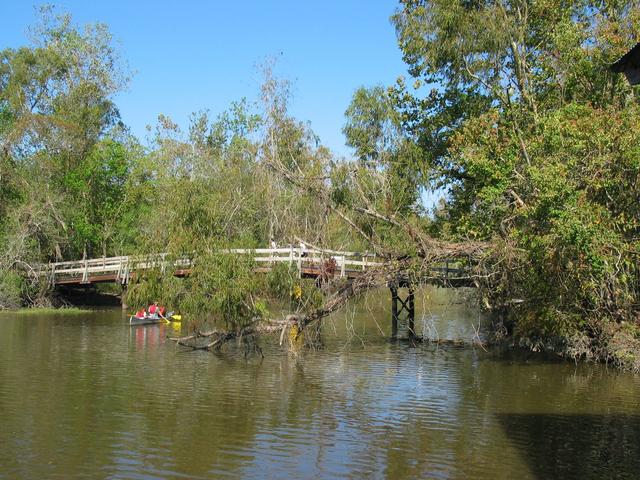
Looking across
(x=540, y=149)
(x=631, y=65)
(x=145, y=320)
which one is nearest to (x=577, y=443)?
(x=631, y=65)

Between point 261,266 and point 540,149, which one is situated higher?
point 540,149

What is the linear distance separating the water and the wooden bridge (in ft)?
9.21

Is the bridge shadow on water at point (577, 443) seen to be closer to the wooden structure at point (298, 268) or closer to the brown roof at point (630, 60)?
the brown roof at point (630, 60)

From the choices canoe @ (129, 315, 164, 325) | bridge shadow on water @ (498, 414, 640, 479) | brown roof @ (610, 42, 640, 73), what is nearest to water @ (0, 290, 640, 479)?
bridge shadow on water @ (498, 414, 640, 479)

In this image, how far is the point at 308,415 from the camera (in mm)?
15078

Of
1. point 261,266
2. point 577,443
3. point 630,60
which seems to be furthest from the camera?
point 261,266

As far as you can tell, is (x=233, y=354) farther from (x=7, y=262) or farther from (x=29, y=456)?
(x=7, y=262)

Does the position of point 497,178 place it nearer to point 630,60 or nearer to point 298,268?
point 298,268

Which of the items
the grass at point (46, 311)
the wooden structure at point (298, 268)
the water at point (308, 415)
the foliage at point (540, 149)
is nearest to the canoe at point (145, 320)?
the wooden structure at point (298, 268)

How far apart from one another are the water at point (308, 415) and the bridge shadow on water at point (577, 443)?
0.12 ft

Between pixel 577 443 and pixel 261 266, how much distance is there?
45.5 feet

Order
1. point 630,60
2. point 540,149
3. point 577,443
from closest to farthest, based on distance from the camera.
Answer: point 630,60, point 577,443, point 540,149

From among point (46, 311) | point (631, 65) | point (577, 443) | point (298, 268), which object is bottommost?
point (577, 443)

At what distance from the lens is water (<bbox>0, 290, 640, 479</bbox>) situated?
38.2 ft
